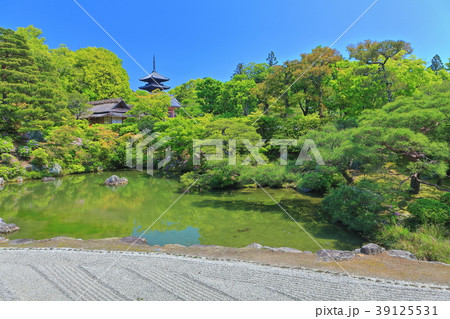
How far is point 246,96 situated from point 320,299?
48.5ft

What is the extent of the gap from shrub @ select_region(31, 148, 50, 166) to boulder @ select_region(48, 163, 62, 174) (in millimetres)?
442

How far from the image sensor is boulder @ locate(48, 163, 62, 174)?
617 inches

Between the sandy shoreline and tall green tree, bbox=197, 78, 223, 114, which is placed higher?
tall green tree, bbox=197, 78, 223, 114

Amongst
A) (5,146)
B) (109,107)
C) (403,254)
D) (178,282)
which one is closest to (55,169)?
(5,146)

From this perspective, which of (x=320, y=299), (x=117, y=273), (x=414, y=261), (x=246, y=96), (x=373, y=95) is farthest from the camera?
(x=246, y=96)

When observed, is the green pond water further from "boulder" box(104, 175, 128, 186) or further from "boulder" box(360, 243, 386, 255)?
"boulder" box(360, 243, 386, 255)

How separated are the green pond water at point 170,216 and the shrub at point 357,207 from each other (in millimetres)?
420

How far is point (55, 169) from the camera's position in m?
15.8

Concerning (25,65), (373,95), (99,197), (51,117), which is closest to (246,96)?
(373,95)

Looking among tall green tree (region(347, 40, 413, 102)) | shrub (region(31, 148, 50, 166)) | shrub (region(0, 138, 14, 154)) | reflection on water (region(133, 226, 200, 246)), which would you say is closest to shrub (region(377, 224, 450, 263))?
reflection on water (region(133, 226, 200, 246))

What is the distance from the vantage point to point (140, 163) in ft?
60.2

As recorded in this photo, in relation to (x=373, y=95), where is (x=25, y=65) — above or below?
above

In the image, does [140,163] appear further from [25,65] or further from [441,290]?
[441,290]

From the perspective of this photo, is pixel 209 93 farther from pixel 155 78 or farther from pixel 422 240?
pixel 155 78
